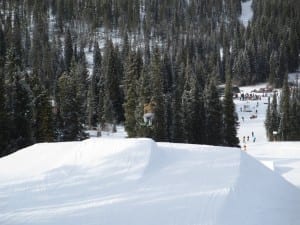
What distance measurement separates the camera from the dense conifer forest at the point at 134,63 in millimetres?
38438

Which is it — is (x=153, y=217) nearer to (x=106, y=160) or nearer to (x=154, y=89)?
(x=106, y=160)

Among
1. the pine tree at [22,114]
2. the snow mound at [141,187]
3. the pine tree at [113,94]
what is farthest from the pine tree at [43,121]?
the pine tree at [113,94]

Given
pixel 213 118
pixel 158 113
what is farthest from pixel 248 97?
pixel 158 113

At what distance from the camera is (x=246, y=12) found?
16988 cm

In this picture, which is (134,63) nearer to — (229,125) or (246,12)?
(229,125)

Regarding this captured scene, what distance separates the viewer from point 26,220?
1297cm

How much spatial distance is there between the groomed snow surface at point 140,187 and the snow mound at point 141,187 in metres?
0.03

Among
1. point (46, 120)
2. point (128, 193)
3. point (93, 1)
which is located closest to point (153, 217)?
point (128, 193)

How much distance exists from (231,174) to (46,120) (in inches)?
847

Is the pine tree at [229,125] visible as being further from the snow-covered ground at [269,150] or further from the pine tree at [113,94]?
the pine tree at [113,94]

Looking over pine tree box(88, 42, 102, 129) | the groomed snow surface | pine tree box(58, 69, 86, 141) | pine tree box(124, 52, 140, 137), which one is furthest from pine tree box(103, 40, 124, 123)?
the groomed snow surface

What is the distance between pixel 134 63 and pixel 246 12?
12605 cm

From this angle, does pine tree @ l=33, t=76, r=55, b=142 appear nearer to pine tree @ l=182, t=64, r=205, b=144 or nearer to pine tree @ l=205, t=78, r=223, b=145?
pine tree @ l=182, t=64, r=205, b=144

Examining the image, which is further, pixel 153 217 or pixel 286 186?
pixel 286 186
